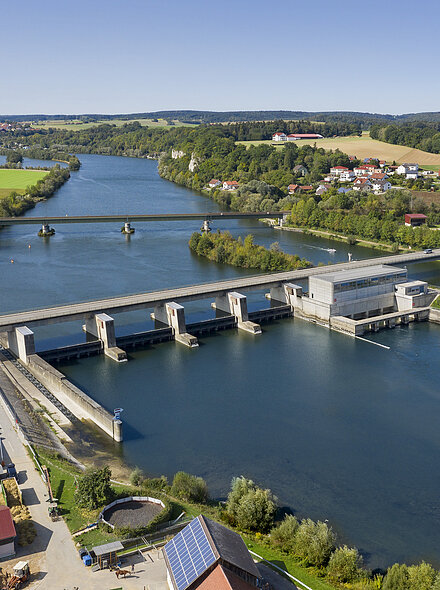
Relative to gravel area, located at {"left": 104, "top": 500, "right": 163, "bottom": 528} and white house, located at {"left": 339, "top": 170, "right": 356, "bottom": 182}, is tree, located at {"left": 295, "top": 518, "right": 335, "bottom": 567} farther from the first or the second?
white house, located at {"left": 339, "top": 170, "right": 356, "bottom": 182}

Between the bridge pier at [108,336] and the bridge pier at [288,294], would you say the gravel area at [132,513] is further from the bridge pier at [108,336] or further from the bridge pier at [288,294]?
the bridge pier at [288,294]

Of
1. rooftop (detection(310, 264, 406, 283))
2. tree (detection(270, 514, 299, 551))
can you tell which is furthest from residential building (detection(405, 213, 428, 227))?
tree (detection(270, 514, 299, 551))

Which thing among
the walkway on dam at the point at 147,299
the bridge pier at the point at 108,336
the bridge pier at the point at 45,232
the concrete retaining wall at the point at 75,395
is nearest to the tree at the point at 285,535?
the concrete retaining wall at the point at 75,395

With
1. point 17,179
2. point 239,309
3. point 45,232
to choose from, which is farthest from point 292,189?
point 239,309

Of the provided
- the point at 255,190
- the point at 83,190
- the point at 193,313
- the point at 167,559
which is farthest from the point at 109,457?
the point at 83,190

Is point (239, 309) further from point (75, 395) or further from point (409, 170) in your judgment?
point (409, 170)

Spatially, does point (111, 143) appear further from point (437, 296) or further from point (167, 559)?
point (167, 559)

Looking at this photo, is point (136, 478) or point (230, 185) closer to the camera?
point (136, 478)
